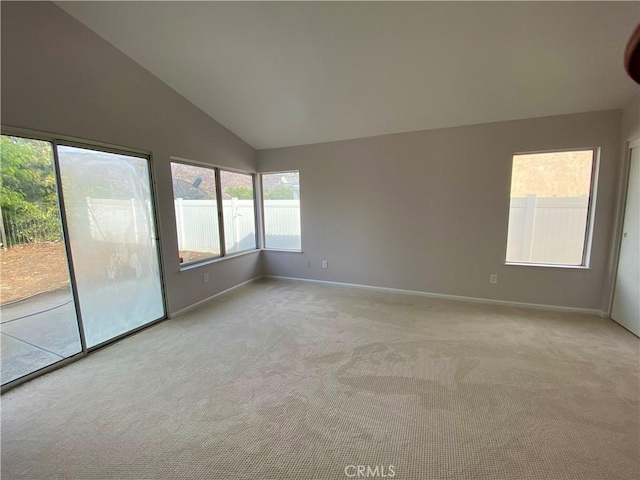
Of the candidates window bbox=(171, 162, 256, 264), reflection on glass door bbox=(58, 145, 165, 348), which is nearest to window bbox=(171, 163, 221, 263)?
window bbox=(171, 162, 256, 264)

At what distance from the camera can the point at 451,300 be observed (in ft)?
12.1

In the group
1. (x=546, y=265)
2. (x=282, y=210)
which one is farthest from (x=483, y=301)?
(x=282, y=210)

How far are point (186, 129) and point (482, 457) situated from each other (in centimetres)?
410

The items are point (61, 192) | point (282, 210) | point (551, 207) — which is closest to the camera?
point (61, 192)

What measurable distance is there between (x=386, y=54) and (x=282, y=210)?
2864 millimetres

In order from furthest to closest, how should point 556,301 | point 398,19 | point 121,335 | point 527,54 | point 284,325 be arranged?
point 556,301, point 284,325, point 121,335, point 527,54, point 398,19

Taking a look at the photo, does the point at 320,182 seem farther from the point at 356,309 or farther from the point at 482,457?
the point at 482,457

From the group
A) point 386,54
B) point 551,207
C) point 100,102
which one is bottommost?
point 551,207

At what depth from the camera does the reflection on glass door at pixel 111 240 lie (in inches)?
94.7

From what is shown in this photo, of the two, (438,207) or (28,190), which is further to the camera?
(438,207)

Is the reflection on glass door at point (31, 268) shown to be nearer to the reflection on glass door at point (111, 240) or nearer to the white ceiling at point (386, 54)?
the reflection on glass door at point (111, 240)

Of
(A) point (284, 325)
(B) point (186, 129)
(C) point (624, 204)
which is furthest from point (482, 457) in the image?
(B) point (186, 129)

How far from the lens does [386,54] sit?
8.07 feet

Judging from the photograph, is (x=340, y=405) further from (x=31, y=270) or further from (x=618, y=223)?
(x=618, y=223)
